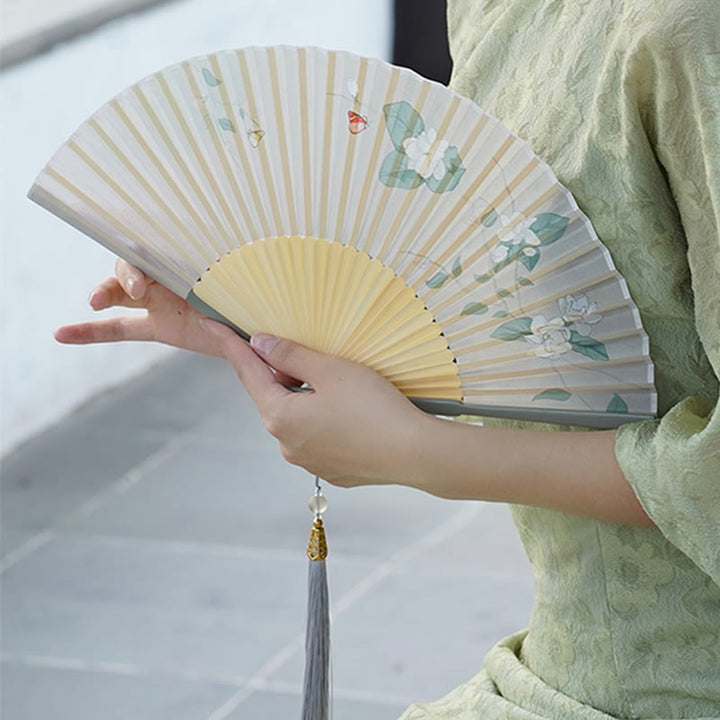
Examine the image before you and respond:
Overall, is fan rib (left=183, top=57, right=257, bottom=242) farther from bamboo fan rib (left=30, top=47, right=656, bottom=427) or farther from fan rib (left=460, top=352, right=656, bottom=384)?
fan rib (left=460, top=352, right=656, bottom=384)

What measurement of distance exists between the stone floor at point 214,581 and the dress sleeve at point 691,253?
1539mm

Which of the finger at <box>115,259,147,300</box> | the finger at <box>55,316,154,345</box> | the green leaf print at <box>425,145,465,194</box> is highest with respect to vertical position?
the green leaf print at <box>425,145,465,194</box>

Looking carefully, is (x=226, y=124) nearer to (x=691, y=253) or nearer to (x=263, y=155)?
(x=263, y=155)

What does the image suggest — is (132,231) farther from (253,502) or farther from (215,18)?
(215,18)

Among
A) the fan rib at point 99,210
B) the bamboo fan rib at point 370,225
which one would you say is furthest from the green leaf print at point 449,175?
the fan rib at point 99,210

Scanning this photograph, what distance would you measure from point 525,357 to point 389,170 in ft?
0.50

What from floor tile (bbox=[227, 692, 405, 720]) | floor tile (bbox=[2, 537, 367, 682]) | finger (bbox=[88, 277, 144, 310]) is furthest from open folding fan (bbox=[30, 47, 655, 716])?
floor tile (bbox=[2, 537, 367, 682])

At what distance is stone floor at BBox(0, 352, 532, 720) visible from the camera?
7.95 feet

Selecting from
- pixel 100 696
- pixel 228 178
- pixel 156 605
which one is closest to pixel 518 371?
pixel 228 178

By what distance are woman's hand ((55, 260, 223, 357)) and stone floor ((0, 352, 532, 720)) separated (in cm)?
128

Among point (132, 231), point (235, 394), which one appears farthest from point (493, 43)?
point (235, 394)

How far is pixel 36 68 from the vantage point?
142 inches

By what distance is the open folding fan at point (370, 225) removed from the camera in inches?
36.5

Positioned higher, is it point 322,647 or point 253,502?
point 322,647
